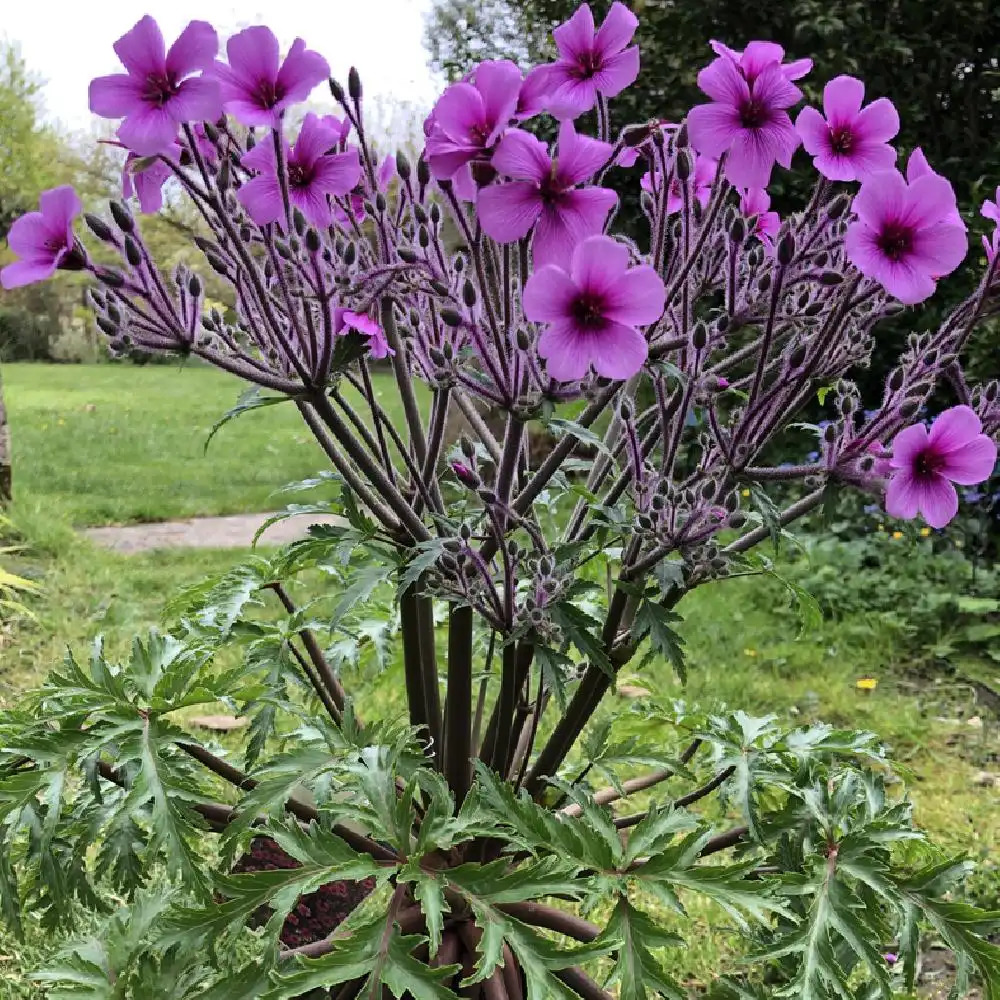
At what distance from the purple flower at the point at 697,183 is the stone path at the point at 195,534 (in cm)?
451

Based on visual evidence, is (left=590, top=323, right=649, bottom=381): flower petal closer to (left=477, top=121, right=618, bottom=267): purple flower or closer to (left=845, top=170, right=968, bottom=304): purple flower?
(left=477, top=121, right=618, bottom=267): purple flower

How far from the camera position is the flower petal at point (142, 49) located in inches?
37.0

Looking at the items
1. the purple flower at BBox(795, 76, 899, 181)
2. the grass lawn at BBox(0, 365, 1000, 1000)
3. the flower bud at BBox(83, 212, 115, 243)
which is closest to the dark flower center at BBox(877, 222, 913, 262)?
the purple flower at BBox(795, 76, 899, 181)

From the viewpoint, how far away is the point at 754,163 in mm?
1023

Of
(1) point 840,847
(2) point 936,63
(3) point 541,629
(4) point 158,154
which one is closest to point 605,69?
(4) point 158,154

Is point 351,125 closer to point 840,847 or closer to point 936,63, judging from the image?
point 840,847

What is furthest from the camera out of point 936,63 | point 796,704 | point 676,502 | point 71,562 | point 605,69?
point 936,63

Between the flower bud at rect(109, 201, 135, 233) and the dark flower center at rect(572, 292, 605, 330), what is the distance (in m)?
0.52

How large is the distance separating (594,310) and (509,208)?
0.45 ft

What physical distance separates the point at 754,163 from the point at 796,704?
301 centimetres

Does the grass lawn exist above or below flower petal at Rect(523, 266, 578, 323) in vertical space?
below

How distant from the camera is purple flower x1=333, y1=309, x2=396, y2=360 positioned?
3.74 feet

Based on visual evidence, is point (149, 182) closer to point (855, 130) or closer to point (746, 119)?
point (746, 119)

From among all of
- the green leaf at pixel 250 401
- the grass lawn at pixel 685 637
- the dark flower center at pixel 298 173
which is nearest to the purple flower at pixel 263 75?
the dark flower center at pixel 298 173
